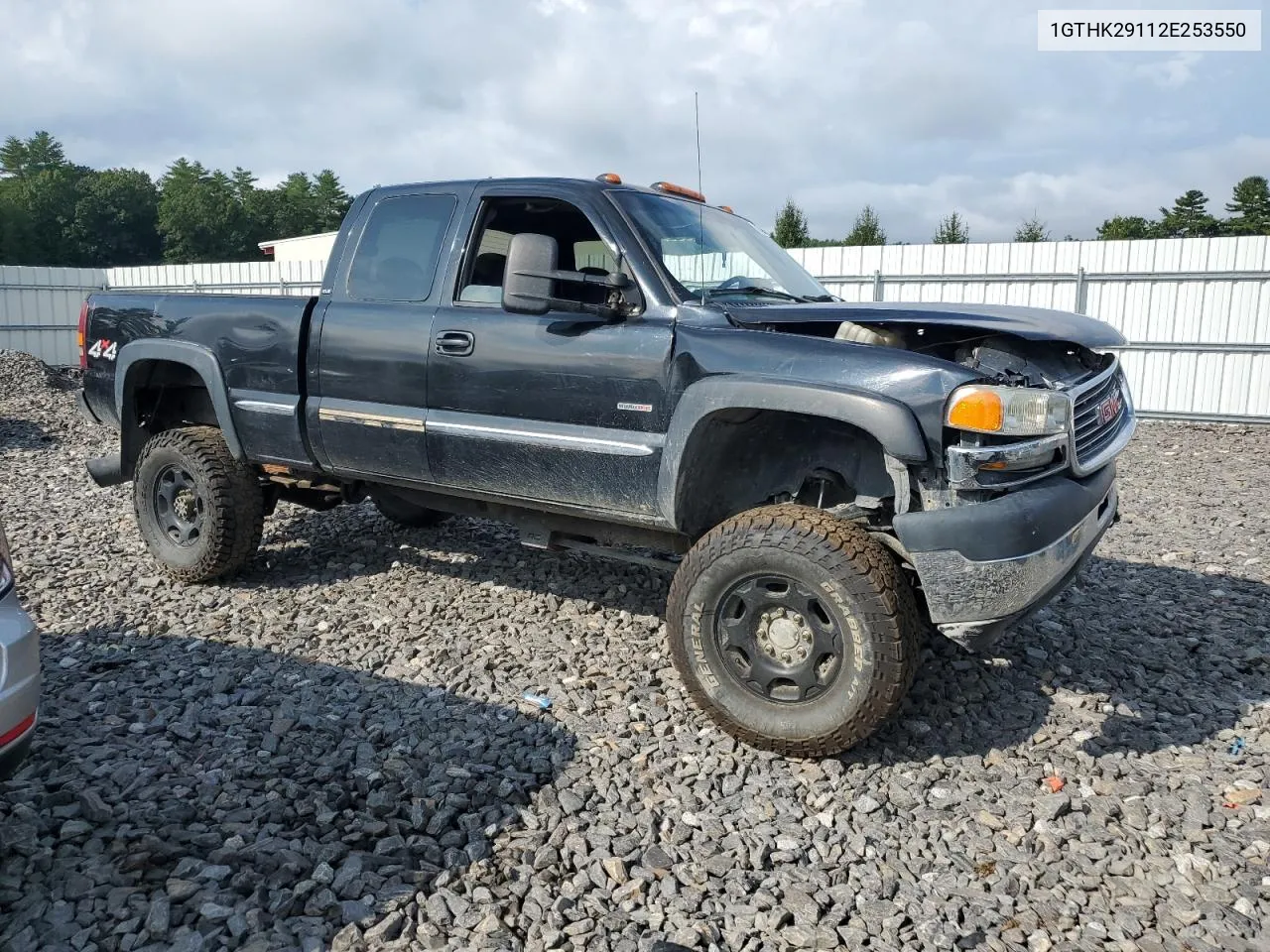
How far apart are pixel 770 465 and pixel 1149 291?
1072cm

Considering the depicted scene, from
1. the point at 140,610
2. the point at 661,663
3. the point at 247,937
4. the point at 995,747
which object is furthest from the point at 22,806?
the point at 995,747

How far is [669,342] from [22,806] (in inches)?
105

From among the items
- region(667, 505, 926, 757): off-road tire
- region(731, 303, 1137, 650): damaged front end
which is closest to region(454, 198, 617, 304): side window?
region(731, 303, 1137, 650): damaged front end

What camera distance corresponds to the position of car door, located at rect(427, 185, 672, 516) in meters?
3.67

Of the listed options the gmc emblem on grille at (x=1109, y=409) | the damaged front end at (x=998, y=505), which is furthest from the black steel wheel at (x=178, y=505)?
the gmc emblem on grille at (x=1109, y=409)

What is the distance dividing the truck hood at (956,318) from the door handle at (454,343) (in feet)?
3.86

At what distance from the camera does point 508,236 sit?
436cm

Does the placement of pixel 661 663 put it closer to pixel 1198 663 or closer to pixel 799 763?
pixel 799 763

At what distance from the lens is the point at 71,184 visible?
74.4 m

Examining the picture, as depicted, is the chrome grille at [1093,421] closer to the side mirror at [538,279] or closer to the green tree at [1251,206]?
the side mirror at [538,279]

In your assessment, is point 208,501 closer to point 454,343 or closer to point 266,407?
point 266,407

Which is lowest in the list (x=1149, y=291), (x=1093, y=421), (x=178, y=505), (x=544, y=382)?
(x=178, y=505)

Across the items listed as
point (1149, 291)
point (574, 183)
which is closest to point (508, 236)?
point (574, 183)

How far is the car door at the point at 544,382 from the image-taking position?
12.0 ft
